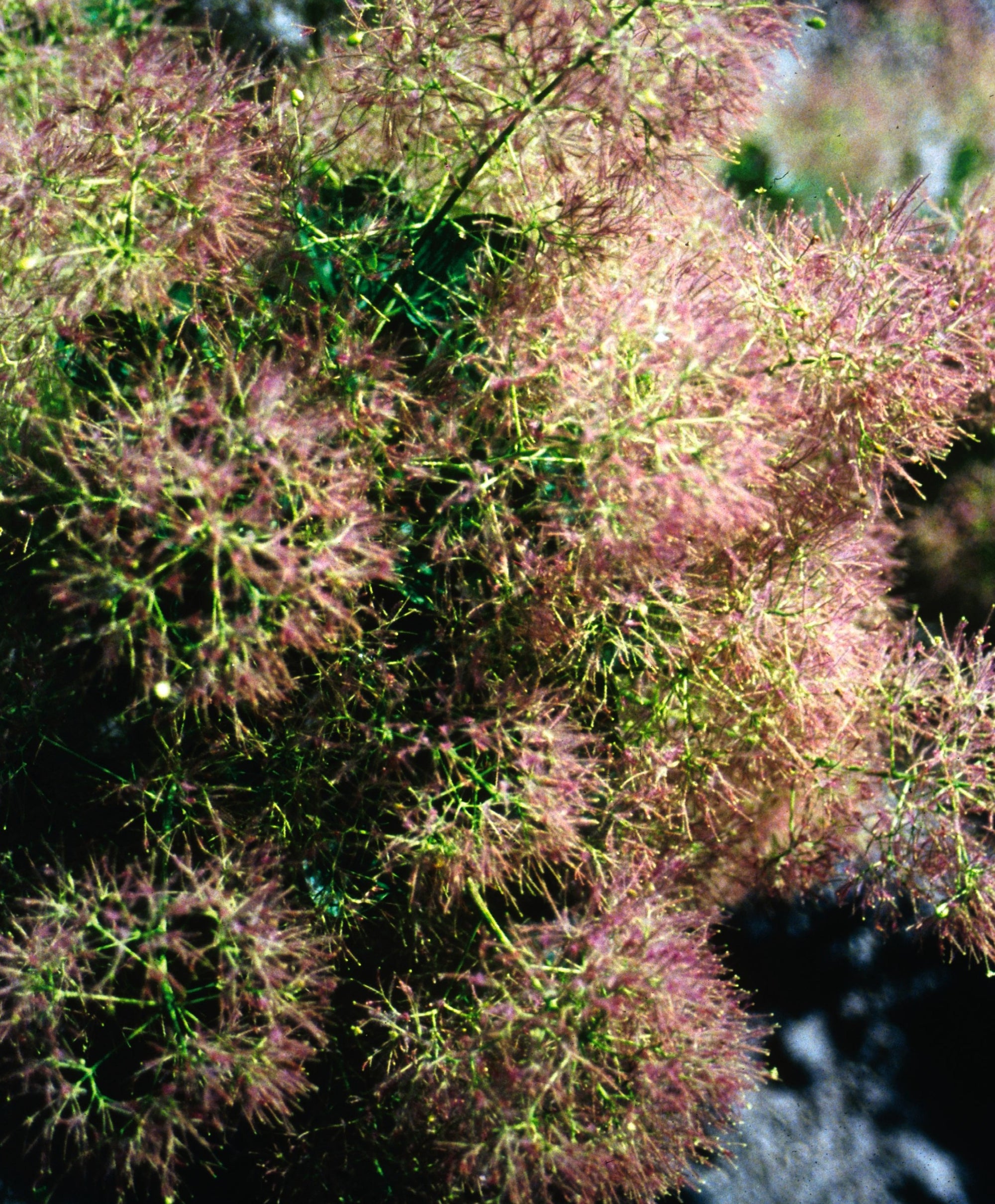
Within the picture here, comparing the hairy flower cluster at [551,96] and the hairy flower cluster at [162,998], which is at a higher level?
the hairy flower cluster at [551,96]

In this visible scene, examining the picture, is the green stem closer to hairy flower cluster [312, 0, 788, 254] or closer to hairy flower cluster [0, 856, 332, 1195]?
hairy flower cluster [0, 856, 332, 1195]

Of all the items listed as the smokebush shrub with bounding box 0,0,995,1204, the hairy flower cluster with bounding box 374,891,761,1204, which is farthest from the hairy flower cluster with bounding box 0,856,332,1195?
the hairy flower cluster with bounding box 374,891,761,1204

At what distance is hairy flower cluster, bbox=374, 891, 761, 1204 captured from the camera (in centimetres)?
93

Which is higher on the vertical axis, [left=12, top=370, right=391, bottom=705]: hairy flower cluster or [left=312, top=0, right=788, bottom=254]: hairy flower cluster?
[left=312, top=0, right=788, bottom=254]: hairy flower cluster

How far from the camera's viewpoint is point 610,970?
3.09 feet

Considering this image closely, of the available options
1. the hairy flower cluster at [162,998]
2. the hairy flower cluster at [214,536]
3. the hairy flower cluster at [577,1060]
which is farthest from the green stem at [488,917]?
the hairy flower cluster at [214,536]

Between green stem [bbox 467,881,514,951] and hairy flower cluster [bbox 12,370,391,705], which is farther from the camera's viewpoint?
green stem [bbox 467,881,514,951]

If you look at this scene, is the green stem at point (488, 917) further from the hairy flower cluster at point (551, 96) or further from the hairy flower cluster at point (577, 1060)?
the hairy flower cluster at point (551, 96)

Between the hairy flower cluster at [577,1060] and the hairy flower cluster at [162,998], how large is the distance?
12 cm

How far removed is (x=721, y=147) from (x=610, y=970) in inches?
34.1

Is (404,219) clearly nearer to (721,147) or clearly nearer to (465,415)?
(465,415)

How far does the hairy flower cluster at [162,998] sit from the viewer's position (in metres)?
0.94

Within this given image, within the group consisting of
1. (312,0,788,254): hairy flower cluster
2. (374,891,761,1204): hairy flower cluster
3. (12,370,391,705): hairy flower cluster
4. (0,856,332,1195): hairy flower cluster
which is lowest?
(0,856,332,1195): hairy flower cluster

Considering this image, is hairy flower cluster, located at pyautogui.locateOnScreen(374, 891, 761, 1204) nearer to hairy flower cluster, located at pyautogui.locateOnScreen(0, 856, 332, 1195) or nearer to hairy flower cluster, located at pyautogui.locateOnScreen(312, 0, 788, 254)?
hairy flower cluster, located at pyautogui.locateOnScreen(0, 856, 332, 1195)
